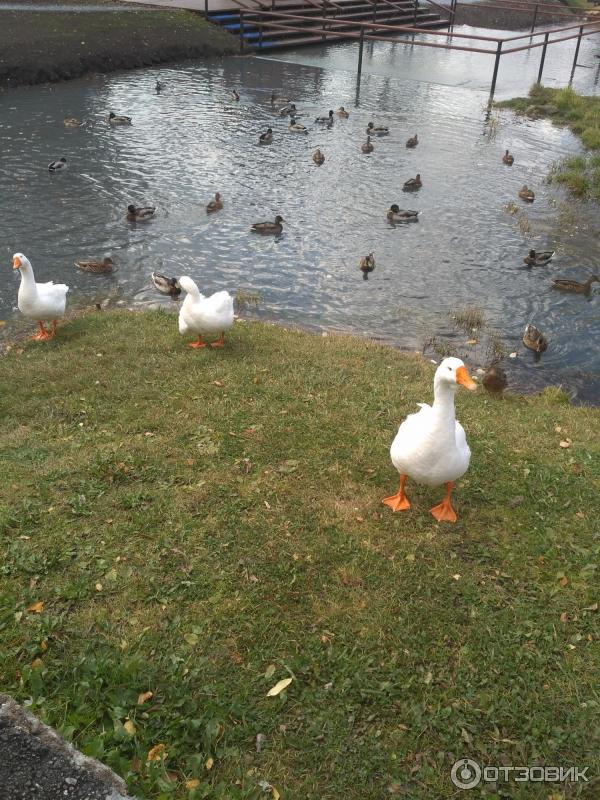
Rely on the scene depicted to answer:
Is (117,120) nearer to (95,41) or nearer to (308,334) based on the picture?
(95,41)

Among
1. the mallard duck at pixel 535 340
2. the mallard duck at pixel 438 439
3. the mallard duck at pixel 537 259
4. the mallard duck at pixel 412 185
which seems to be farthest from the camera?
the mallard duck at pixel 412 185

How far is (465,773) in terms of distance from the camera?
4523 mm

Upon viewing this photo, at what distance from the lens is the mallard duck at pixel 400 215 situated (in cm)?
1689

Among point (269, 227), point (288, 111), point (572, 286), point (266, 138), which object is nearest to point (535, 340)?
point (572, 286)

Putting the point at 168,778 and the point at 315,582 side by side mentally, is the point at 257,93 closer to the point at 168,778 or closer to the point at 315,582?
the point at 315,582

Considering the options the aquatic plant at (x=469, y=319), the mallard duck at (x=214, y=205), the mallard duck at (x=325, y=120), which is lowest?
the aquatic plant at (x=469, y=319)

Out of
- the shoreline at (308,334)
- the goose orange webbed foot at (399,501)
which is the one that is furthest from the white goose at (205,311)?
the goose orange webbed foot at (399,501)

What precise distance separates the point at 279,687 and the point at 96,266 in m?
10.8

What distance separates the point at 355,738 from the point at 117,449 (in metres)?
4.04

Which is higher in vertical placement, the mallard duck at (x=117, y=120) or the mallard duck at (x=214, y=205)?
the mallard duck at (x=117, y=120)

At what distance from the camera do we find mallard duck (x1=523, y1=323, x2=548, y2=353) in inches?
468

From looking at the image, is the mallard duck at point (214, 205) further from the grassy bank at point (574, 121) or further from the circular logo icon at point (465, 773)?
the circular logo icon at point (465, 773)

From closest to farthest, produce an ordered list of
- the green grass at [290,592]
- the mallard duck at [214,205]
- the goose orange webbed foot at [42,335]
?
the green grass at [290,592]
the goose orange webbed foot at [42,335]
the mallard duck at [214,205]

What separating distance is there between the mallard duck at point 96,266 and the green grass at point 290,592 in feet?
18.3
